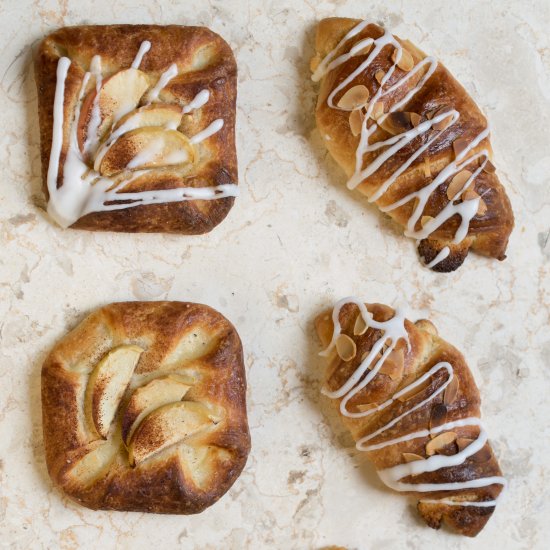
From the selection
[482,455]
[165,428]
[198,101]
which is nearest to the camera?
[165,428]

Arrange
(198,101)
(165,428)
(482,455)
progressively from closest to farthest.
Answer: (165,428) → (198,101) → (482,455)

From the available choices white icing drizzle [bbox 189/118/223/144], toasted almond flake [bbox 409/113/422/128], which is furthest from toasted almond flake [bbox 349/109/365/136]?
white icing drizzle [bbox 189/118/223/144]

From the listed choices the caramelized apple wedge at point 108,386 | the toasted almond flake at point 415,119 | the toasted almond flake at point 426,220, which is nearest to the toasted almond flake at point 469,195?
the toasted almond flake at point 426,220

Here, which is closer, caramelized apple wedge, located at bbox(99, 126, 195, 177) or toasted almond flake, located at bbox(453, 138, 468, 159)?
caramelized apple wedge, located at bbox(99, 126, 195, 177)

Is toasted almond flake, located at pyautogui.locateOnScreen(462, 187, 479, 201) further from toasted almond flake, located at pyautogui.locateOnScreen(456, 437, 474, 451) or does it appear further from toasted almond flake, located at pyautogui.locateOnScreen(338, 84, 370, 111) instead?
toasted almond flake, located at pyautogui.locateOnScreen(456, 437, 474, 451)

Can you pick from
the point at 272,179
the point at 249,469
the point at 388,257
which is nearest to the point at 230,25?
the point at 272,179

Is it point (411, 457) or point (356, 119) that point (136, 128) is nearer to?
point (356, 119)

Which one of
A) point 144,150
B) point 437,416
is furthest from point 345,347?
point 144,150
